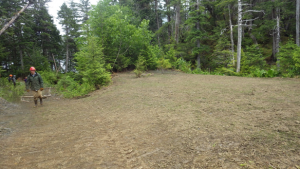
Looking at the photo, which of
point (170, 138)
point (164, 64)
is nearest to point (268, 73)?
point (164, 64)

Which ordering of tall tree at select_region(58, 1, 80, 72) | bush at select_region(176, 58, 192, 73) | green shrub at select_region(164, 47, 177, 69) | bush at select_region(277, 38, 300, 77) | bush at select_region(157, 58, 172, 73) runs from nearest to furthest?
bush at select_region(277, 38, 300, 77), bush at select_region(176, 58, 192, 73), bush at select_region(157, 58, 172, 73), green shrub at select_region(164, 47, 177, 69), tall tree at select_region(58, 1, 80, 72)

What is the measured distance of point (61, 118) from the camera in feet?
18.0

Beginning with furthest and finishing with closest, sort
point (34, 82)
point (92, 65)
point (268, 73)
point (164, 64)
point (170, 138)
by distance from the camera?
point (164, 64) → point (268, 73) → point (92, 65) → point (34, 82) → point (170, 138)

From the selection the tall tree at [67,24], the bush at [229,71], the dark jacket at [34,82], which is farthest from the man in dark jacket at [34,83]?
the tall tree at [67,24]

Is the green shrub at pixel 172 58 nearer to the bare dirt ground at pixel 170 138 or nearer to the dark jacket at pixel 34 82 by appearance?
the dark jacket at pixel 34 82

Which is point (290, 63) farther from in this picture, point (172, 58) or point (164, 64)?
point (172, 58)

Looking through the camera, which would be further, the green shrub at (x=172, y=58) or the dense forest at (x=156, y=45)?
the green shrub at (x=172, y=58)

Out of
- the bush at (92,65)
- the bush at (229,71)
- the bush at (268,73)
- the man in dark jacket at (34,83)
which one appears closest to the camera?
the man in dark jacket at (34,83)

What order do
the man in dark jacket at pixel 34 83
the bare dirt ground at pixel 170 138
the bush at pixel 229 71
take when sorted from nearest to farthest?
1. the bare dirt ground at pixel 170 138
2. the man in dark jacket at pixel 34 83
3. the bush at pixel 229 71

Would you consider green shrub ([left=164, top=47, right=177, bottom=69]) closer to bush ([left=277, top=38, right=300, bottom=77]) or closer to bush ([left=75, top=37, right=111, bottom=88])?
bush ([left=277, top=38, right=300, bottom=77])

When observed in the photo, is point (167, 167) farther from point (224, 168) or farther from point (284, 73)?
point (284, 73)

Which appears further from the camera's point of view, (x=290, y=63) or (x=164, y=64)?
(x=164, y=64)

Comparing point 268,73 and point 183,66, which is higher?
point 183,66

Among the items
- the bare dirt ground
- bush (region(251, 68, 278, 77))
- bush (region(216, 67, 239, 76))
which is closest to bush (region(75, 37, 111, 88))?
the bare dirt ground
